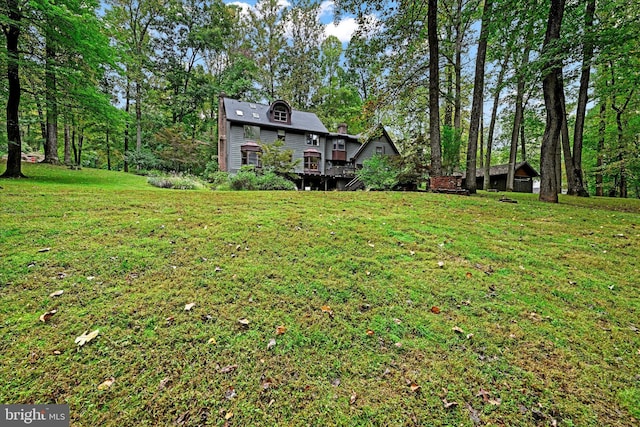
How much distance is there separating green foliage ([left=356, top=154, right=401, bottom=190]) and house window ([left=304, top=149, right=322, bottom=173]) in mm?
11374

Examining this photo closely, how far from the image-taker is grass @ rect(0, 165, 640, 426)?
1.81 m

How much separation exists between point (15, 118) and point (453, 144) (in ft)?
52.6

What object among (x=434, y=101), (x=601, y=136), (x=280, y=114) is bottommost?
(x=434, y=101)

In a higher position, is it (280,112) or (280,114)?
(280,112)

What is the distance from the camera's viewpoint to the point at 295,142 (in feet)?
74.2

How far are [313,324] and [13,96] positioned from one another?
1256 cm

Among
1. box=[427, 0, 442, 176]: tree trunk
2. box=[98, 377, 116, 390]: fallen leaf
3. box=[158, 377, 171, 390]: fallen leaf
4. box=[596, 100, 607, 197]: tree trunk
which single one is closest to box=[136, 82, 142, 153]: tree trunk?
box=[427, 0, 442, 176]: tree trunk

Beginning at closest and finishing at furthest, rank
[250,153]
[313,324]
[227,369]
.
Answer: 1. [227,369]
2. [313,324]
3. [250,153]

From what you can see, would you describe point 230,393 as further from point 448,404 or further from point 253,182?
point 253,182

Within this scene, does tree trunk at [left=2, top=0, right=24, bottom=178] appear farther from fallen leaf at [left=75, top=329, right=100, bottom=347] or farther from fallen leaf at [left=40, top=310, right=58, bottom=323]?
fallen leaf at [left=75, top=329, right=100, bottom=347]

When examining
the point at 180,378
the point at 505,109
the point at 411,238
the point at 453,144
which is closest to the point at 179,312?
the point at 180,378

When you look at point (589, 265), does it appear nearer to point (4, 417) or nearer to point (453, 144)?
point (4, 417)

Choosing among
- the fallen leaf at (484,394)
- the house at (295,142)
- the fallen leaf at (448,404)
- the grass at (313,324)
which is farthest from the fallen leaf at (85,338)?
the house at (295,142)

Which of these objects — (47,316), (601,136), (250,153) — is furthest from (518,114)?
(47,316)
